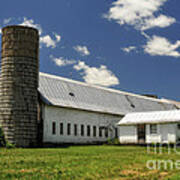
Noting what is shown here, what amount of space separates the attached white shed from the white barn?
337 cm

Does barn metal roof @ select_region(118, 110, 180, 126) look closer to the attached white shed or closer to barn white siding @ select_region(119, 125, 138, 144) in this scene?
the attached white shed

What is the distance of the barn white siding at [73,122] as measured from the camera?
116 feet

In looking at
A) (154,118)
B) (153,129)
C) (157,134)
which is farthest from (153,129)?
(154,118)

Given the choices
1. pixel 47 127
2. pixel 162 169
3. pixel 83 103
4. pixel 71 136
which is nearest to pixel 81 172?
pixel 162 169

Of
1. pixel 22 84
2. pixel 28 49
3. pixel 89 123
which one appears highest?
pixel 28 49

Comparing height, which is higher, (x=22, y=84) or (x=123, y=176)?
(x=22, y=84)

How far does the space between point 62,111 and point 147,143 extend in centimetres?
920

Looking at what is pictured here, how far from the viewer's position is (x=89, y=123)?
41.0 metres

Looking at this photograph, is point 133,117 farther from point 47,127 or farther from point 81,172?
point 81,172

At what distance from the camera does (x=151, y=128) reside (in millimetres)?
38000

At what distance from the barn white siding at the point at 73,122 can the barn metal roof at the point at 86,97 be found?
2.20 feet

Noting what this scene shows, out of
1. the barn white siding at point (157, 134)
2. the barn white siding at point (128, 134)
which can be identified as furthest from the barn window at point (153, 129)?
the barn white siding at point (128, 134)

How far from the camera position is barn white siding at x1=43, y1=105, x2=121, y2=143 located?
35.3 metres

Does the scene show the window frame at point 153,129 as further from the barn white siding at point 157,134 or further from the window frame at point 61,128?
the window frame at point 61,128
